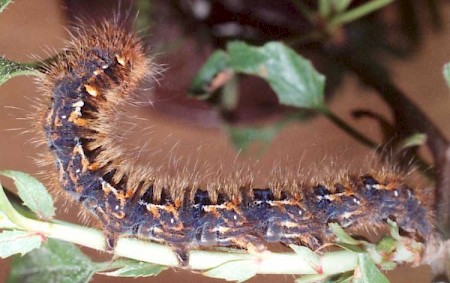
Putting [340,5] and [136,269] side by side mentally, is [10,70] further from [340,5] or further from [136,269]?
[340,5]

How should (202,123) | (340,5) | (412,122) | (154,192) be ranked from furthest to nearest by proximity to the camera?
(202,123) → (340,5) → (412,122) → (154,192)

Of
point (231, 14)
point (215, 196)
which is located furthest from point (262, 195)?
point (231, 14)

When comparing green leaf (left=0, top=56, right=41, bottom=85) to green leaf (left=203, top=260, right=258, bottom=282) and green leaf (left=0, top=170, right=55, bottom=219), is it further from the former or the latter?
green leaf (left=203, top=260, right=258, bottom=282)

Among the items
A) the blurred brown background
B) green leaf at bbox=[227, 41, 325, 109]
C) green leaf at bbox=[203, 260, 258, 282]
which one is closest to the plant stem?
green leaf at bbox=[203, 260, 258, 282]

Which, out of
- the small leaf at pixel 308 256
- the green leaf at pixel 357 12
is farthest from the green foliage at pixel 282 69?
the green leaf at pixel 357 12

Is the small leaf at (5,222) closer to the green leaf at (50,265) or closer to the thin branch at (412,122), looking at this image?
the green leaf at (50,265)

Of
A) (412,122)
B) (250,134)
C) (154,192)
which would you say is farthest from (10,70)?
(412,122)

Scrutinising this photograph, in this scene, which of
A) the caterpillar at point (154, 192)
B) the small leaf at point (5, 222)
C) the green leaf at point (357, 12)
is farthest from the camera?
the green leaf at point (357, 12)

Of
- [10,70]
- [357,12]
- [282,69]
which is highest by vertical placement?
[357,12]
